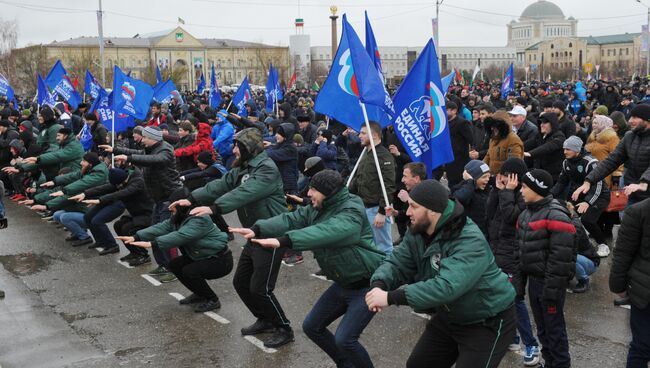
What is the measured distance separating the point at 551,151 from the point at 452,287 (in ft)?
19.5

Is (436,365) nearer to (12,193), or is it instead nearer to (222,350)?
(222,350)

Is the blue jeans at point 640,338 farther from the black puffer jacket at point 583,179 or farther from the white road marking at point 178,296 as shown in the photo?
the white road marking at point 178,296

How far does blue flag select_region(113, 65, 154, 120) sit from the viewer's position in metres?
12.7

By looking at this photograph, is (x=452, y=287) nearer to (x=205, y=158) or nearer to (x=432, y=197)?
(x=432, y=197)

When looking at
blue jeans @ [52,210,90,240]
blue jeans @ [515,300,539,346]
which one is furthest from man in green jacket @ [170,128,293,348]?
blue jeans @ [52,210,90,240]

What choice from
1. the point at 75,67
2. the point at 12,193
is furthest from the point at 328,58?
the point at 12,193

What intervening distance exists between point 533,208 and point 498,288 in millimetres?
1366

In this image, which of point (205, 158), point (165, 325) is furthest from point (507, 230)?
point (205, 158)

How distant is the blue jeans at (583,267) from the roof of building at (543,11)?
191 m

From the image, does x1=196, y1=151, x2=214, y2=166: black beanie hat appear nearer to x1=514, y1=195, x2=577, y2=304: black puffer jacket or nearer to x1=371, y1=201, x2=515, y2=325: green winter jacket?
x1=514, y1=195, x2=577, y2=304: black puffer jacket

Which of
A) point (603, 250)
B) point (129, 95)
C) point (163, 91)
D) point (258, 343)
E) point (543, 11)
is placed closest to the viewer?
point (258, 343)

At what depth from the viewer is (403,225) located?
954 cm

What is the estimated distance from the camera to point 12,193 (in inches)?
630

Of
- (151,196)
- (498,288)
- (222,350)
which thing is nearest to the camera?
(498,288)
